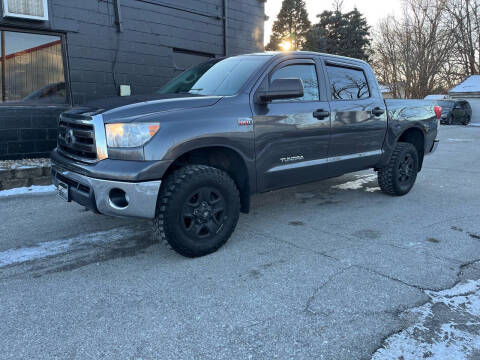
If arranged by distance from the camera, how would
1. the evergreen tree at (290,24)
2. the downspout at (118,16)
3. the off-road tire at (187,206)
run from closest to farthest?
the off-road tire at (187,206) → the downspout at (118,16) → the evergreen tree at (290,24)

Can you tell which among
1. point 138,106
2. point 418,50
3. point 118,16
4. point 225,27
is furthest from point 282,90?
point 418,50

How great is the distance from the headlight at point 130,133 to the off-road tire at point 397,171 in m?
3.63

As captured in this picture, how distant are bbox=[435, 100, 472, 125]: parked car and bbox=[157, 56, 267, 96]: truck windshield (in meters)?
22.7

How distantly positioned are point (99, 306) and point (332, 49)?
137 feet

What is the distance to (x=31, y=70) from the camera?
6.82 m

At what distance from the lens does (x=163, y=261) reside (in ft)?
10.6

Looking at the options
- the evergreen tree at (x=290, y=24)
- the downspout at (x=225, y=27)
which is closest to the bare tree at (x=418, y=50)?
the evergreen tree at (x=290, y=24)

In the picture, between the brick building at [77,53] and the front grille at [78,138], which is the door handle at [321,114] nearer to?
the front grille at [78,138]

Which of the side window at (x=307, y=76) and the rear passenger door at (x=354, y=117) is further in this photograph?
the rear passenger door at (x=354, y=117)

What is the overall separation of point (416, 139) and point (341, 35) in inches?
1487

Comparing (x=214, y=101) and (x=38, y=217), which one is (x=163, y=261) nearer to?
(x=214, y=101)

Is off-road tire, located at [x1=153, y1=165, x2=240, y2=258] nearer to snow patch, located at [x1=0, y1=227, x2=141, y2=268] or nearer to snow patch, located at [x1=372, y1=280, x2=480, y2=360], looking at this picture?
snow patch, located at [x1=0, y1=227, x2=141, y2=268]

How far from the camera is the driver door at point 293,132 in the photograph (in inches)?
141

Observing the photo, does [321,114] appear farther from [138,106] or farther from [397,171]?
[138,106]
